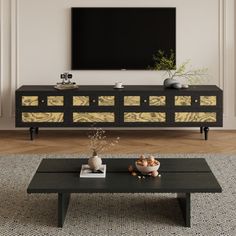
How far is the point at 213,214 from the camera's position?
4.00 meters

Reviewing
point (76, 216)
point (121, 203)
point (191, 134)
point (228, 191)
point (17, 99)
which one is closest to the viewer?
point (76, 216)

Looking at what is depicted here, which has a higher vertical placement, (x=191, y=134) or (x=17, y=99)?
(x=17, y=99)

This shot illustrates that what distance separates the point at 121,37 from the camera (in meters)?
7.31

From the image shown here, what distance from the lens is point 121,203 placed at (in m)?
4.23

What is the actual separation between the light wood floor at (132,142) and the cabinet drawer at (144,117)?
241 millimetres

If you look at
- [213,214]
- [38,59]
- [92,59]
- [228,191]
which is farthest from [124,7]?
[213,214]

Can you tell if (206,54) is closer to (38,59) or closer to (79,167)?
(38,59)

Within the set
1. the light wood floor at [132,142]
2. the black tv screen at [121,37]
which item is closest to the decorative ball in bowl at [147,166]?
the light wood floor at [132,142]

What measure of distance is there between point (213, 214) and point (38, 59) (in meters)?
4.02

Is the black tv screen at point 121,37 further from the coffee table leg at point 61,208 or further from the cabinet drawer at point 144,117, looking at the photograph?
the coffee table leg at point 61,208

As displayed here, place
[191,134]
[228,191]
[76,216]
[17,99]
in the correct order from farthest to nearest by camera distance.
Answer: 1. [191,134]
2. [17,99]
3. [228,191]
4. [76,216]

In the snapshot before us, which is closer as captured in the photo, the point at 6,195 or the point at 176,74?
the point at 6,195

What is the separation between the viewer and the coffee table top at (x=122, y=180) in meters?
3.62

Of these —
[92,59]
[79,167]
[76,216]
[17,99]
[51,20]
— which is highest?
[51,20]
